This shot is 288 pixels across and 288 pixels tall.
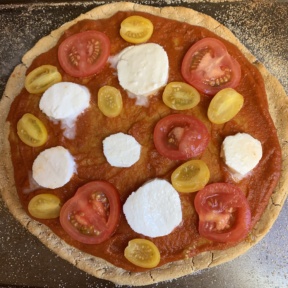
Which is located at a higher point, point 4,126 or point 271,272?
point 4,126

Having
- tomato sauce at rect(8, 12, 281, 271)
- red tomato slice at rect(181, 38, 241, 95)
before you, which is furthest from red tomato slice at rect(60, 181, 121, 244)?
red tomato slice at rect(181, 38, 241, 95)

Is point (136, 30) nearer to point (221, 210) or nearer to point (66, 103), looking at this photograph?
point (66, 103)

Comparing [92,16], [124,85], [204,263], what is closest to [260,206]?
[204,263]

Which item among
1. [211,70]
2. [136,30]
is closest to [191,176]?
[211,70]

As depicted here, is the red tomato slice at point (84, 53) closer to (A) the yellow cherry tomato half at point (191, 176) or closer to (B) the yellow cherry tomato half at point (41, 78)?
(B) the yellow cherry tomato half at point (41, 78)

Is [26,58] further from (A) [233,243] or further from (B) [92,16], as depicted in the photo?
(A) [233,243]

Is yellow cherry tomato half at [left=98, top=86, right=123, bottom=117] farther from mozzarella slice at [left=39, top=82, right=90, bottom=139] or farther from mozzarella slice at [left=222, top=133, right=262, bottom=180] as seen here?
mozzarella slice at [left=222, top=133, right=262, bottom=180]

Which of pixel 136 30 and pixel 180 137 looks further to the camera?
pixel 136 30
